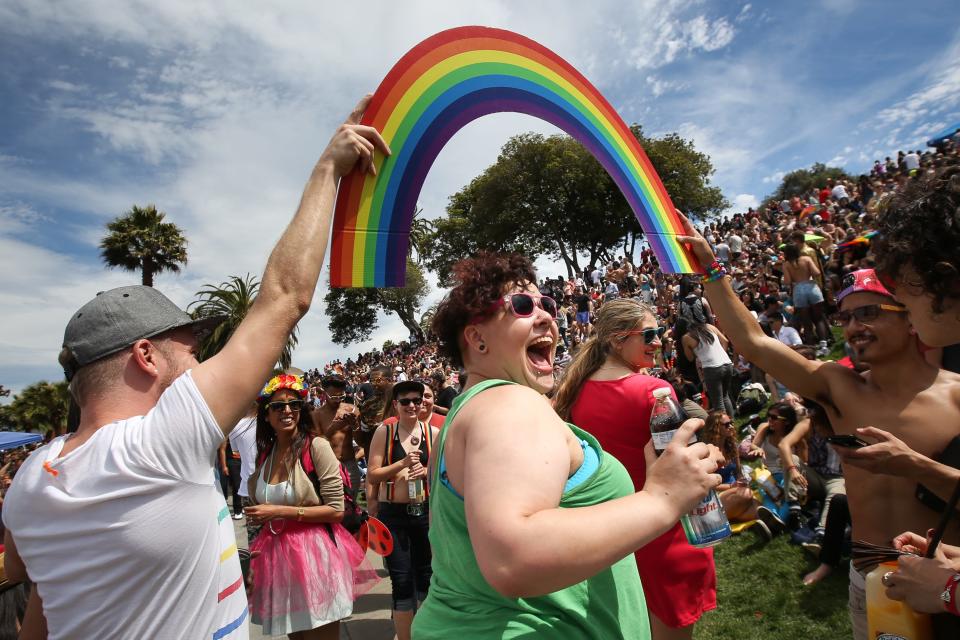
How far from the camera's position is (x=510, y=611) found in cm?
129

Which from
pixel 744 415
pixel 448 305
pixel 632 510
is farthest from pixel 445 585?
pixel 744 415

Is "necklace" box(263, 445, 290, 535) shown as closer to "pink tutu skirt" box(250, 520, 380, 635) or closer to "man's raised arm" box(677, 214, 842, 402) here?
"pink tutu skirt" box(250, 520, 380, 635)

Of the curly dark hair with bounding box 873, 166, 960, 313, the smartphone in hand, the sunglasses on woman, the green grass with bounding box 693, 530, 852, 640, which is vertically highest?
the curly dark hair with bounding box 873, 166, 960, 313

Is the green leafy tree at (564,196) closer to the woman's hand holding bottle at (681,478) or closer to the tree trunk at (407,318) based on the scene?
the tree trunk at (407,318)

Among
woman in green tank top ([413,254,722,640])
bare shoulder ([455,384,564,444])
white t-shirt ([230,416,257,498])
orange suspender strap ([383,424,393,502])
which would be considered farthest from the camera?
white t-shirt ([230,416,257,498])

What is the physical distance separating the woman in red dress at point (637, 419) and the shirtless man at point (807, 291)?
681cm

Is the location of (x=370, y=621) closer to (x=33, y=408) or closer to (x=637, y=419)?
(x=637, y=419)

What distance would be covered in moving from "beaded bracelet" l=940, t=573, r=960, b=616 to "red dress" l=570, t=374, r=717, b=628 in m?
1.18

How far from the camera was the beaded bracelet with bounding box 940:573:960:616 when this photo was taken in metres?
1.54

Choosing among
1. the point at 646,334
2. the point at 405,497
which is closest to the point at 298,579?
the point at 405,497

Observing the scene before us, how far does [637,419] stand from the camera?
9.11 ft

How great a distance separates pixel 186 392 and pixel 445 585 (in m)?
0.86

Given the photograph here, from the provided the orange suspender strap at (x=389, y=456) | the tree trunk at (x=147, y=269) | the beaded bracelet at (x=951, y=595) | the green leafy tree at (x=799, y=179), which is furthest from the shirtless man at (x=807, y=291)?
the green leafy tree at (x=799, y=179)

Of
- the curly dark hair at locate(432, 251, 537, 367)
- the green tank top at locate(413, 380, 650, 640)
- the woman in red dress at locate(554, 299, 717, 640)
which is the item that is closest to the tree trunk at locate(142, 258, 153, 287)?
the woman in red dress at locate(554, 299, 717, 640)
